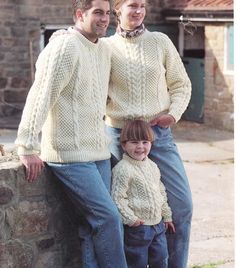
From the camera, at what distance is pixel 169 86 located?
4430 millimetres

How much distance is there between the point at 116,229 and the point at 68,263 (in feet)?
1.81

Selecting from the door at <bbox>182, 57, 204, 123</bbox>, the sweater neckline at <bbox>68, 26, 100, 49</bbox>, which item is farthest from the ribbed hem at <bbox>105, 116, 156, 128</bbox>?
the door at <bbox>182, 57, 204, 123</bbox>

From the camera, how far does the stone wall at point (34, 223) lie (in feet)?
13.1

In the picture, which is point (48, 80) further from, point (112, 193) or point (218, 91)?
point (218, 91)

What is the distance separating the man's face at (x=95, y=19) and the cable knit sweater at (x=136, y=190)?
76 cm

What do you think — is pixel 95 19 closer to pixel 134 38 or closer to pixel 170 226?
pixel 134 38

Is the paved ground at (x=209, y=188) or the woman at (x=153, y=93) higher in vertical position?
the woman at (x=153, y=93)

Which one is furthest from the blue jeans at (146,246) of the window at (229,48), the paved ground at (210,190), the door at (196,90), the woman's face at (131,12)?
the door at (196,90)

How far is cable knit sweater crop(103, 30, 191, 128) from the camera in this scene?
13.8 ft

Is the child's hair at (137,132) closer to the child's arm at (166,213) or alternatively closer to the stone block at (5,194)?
the child's arm at (166,213)

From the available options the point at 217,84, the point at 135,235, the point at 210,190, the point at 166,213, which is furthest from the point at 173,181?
the point at 217,84

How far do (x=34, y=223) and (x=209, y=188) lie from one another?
5113 millimetres

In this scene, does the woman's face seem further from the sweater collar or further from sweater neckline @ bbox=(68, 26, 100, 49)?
the sweater collar

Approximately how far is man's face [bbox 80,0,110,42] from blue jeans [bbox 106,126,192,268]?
2.14 ft
